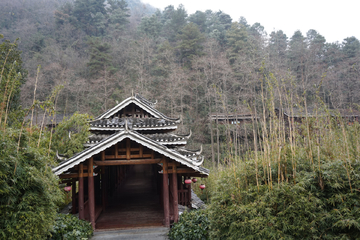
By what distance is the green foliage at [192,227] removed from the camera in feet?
17.3

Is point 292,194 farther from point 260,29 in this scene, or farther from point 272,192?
point 260,29

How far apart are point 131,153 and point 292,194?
481cm

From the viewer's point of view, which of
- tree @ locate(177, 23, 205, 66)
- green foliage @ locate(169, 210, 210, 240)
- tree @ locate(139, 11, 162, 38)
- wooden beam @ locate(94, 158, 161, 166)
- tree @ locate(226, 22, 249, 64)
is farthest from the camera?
tree @ locate(139, 11, 162, 38)

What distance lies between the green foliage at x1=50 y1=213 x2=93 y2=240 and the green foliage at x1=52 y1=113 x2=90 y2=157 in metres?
3.14

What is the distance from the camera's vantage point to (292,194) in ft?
10.6

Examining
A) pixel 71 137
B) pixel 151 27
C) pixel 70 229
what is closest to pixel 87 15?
pixel 151 27

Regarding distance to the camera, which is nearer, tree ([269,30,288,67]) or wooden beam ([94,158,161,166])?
wooden beam ([94,158,161,166])

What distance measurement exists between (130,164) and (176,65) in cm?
1846

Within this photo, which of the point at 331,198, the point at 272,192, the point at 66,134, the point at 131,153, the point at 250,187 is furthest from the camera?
the point at 66,134

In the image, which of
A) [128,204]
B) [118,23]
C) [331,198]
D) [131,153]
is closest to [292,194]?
[331,198]

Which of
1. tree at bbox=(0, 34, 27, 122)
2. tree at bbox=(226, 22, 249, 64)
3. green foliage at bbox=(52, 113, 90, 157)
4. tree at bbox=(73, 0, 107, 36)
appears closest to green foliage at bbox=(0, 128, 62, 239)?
tree at bbox=(0, 34, 27, 122)

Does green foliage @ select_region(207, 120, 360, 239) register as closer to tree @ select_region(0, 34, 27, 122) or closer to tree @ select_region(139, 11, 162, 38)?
tree @ select_region(0, 34, 27, 122)

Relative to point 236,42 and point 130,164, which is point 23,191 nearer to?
point 130,164

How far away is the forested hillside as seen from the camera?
19.9 meters
